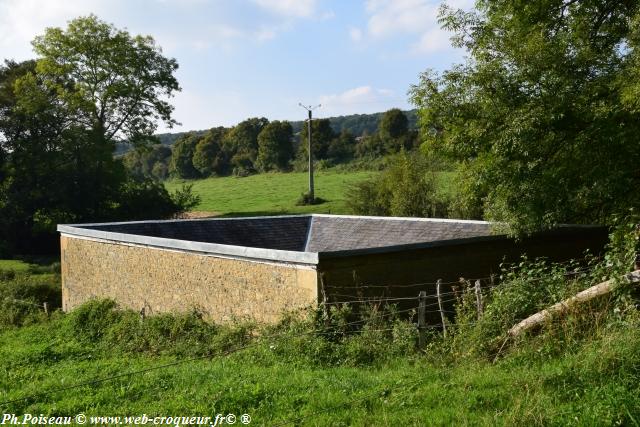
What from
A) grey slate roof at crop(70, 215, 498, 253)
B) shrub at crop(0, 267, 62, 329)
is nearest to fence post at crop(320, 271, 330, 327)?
grey slate roof at crop(70, 215, 498, 253)

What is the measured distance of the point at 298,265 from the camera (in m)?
12.6

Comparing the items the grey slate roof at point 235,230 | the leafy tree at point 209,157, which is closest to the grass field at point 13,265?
the grey slate roof at point 235,230

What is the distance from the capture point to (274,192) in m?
52.4

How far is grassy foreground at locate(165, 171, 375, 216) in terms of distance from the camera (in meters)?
42.8

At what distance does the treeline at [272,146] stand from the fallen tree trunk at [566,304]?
49.7m

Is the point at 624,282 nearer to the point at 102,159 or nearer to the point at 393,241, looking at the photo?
the point at 393,241

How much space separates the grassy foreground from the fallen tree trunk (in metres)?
27.2

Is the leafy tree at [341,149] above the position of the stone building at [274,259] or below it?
above

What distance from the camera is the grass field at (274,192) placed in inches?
1653

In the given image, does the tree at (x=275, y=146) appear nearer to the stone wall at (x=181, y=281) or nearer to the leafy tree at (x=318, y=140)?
the leafy tree at (x=318, y=140)

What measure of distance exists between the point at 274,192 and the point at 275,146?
61.0ft

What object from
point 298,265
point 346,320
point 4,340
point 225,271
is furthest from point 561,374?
point 4,340

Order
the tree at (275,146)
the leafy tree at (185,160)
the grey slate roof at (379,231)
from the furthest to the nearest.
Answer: the leafy tree at (185,160) < the tree at (275,146) < the grey slate roof at (379,231)

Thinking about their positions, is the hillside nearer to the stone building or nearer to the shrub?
the stone building
